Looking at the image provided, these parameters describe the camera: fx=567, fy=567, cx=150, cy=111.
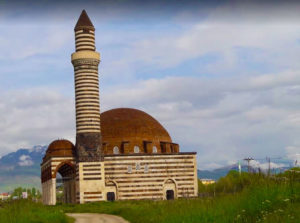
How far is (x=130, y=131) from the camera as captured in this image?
6481cm

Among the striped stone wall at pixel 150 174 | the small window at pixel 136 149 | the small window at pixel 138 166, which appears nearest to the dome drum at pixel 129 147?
the small window at pixel 136 149

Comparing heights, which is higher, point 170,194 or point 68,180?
point 68,180

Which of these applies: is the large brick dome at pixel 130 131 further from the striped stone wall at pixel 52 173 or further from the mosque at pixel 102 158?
the striped stone wall at pixel 52 173

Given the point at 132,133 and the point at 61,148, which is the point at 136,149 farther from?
the point at 61,148

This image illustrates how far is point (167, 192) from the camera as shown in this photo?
208 feet

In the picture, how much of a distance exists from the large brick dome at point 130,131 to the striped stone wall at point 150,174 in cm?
214

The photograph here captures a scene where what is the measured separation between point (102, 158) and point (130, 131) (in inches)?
245

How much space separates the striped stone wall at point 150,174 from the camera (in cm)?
6097

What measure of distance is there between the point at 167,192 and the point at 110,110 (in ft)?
42.8

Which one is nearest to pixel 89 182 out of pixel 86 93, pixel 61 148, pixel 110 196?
pixel 110 196

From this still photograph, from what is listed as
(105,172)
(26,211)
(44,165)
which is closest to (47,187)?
(44,165)

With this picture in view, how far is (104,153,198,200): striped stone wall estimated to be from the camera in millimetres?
60969

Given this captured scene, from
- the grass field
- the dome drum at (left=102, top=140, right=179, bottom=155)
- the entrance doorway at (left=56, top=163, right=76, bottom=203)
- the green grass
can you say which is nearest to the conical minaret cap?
the dome drum at (left=102, top=140, right=179, bottom=155)

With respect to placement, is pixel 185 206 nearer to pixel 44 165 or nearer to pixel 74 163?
pixel 74 163
